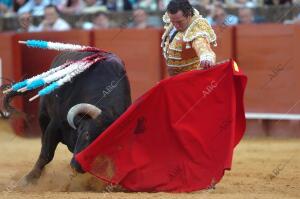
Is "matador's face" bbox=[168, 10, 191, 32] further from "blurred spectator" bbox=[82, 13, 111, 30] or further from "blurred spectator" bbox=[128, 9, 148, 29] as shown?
"blurred spectator" bbox=[82, 13, 111, 30]

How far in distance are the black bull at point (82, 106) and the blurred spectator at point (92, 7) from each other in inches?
168

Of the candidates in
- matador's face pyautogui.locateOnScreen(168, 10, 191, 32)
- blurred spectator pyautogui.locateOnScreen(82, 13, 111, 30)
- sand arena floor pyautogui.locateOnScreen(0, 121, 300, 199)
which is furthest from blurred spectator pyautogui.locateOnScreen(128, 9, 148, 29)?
matador's face pyautogui.locateOnScreen(168, 10, 191, 32)

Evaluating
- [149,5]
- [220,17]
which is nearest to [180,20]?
[220,17]

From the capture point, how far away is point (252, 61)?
864 centimetres

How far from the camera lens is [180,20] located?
519 cm

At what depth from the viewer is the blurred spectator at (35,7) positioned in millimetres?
10797

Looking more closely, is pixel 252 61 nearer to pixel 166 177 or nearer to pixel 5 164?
pixel 5 164

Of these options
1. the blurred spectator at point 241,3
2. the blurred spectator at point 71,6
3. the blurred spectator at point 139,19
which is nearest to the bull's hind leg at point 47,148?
the blurred spectator at point 139,19

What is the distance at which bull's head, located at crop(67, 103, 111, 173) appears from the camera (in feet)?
16.7

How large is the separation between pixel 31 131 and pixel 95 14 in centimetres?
194

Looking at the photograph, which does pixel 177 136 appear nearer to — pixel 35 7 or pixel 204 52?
pixel 204 52

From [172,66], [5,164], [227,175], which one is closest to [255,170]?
[227,175]

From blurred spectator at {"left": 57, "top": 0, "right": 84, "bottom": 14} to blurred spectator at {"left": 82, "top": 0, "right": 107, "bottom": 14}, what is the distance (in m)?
0.10

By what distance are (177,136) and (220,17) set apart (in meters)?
3.85
